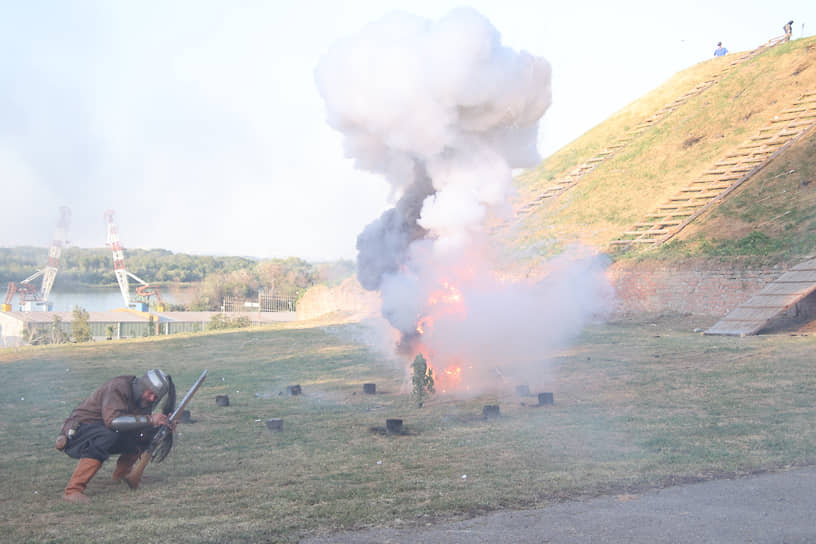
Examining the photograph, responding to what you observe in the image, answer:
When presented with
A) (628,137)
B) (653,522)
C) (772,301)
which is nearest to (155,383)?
(653,522)

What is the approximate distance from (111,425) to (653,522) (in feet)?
22.0

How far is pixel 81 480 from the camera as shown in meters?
8.75

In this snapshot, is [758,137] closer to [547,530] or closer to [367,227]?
[367,227]

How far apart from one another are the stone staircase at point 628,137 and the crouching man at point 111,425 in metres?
36.8

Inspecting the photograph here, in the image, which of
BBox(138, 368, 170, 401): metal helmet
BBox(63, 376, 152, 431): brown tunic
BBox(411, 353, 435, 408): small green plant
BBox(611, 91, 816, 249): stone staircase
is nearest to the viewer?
BBox(63, 376, 152, 431): brown tunic

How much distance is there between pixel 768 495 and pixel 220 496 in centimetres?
660

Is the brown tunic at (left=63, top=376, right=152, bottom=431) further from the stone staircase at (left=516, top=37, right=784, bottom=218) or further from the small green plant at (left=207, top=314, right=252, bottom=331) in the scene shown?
the small green plant at (left=207, top=314, right=252, bottom=331)

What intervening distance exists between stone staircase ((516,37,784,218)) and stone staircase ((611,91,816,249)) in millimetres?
9423

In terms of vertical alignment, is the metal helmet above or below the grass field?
above

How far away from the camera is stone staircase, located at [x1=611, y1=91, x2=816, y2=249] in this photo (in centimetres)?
3528

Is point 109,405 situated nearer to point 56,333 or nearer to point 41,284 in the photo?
point 41,284

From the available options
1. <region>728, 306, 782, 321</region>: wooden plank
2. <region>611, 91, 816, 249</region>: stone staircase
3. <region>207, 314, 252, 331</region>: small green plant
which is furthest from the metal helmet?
<region>207, 314, 252, 331</region>: small green plant

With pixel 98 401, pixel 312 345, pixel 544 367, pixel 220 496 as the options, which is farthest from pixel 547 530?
pixel 312 345

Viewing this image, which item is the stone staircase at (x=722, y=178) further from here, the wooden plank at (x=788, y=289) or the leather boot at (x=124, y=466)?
the leather boot at (x=124, y=466)
